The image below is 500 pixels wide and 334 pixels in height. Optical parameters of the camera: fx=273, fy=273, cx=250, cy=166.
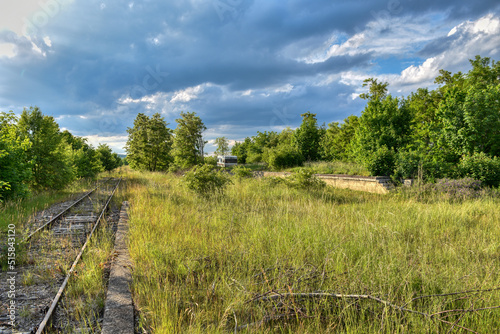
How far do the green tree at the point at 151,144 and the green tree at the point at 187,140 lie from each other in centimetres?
287

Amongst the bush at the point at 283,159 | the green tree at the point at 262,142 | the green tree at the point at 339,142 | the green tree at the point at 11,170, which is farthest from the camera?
the green tree at the point at 262,142

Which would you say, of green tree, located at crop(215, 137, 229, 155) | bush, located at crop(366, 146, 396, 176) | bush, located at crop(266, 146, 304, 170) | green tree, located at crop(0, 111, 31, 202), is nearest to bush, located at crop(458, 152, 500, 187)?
bush, located at crop(366, 146, 396, 176)

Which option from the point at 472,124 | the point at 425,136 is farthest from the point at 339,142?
the point at 472,124

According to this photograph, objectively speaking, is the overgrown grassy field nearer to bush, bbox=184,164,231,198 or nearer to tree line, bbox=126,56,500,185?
bush, bbox=184,164,231,198

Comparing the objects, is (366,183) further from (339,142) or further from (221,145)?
(221,145)

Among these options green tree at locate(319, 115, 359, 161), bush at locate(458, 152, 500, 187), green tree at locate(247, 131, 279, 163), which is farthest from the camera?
green tree at locate(247, 131, 279, 163)

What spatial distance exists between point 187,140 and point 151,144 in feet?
19.3

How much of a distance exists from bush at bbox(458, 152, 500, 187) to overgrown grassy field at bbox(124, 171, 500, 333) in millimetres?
8502

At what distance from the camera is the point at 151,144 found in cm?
4112

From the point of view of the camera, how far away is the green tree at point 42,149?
14148mm

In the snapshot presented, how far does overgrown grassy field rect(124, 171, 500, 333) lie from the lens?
2.71m

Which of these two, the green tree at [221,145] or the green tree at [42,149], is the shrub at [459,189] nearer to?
the green tree at [42,149]

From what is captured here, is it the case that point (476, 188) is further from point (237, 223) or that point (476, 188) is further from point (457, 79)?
point (457, 79)

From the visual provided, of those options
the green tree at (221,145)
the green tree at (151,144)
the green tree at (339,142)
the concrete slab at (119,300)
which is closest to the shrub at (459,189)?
the concrete slab at (119,300)
